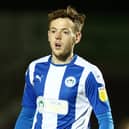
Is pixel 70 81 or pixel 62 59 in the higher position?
pixel 62 59

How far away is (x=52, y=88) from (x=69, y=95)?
11 cm

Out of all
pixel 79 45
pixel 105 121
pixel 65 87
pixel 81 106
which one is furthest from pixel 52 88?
pixel 79 45

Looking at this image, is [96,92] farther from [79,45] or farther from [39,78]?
[79,45]

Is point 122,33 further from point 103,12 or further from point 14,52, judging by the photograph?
point 14,52

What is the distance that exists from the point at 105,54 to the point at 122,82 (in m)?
0.33

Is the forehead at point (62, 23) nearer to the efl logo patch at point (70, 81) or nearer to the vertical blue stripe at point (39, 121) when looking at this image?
the efl logo patch at point (70, 81)

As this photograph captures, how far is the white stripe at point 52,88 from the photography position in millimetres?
→ 3915

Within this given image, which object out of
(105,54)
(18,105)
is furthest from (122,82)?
(18,105)

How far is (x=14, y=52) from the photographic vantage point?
24.4 feet

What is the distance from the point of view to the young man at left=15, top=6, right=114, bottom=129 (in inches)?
153

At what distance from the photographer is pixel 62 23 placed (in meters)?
3.97

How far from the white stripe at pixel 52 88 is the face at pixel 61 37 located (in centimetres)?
9

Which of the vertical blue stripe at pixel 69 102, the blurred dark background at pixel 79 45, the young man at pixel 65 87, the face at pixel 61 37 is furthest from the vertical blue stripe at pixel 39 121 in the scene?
the blurred dark background at pixel 79 45

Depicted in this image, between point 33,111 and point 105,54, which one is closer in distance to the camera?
point 33,111
